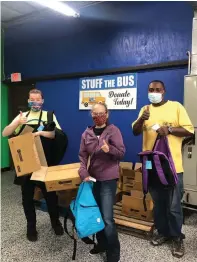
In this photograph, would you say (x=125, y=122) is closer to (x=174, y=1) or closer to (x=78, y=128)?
(x=78, y=128)

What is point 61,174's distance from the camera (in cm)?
225

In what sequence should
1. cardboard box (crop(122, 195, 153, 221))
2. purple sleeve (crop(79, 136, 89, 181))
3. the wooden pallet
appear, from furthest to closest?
cardboard box (crop(122, 195, 153, 221))
the wooden pallet
purple sleeve (crop(79, 136, 89, 181))

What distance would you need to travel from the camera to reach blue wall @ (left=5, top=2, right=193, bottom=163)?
3633mm

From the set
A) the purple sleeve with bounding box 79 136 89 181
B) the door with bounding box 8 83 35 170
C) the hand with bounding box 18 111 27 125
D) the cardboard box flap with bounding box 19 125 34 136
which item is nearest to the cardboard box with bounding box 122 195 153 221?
the purple sleeve with bounding box 79 136 89 181

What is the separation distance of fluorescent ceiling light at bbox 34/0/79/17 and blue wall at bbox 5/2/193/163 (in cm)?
36

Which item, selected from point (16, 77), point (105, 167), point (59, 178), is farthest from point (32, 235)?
point (16, 77)

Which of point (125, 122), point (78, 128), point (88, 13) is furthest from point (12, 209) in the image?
point (88, 13)

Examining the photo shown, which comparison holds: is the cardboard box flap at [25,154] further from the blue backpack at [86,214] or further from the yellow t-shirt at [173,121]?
the yellow t-shirt at [173,121]

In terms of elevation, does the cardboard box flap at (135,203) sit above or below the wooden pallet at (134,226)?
above

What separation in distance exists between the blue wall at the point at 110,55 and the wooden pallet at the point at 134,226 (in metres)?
1.38

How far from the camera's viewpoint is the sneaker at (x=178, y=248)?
90.0 inches

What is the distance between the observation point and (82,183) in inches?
80.6

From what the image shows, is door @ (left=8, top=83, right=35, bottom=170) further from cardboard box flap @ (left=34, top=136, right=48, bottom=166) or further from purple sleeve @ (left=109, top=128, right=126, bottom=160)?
purple sleeve @ (left=109, top=128, right=126, bottom=160)

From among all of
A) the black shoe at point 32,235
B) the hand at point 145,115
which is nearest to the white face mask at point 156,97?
Answer: the hand at point 145,115
